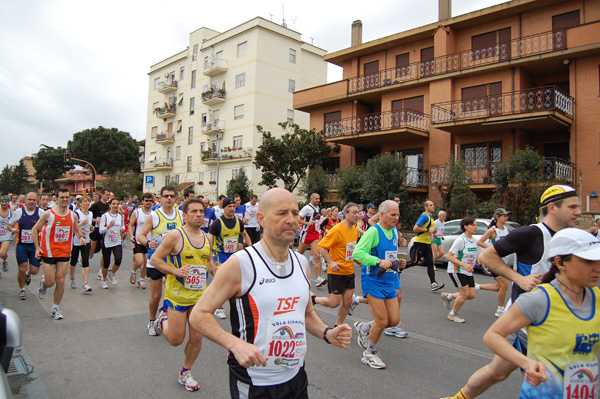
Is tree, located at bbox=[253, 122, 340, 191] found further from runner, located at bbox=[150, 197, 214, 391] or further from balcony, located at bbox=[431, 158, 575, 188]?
runner, located at bbox=[150, 197, 214, 391]

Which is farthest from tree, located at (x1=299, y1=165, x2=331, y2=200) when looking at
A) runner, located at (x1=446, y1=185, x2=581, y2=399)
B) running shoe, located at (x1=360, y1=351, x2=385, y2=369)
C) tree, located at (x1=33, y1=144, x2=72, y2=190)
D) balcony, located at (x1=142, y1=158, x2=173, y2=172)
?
tree, located at (x1=33, y1=144, x2=72, y2=190)

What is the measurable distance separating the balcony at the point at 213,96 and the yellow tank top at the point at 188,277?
39366 millimetres

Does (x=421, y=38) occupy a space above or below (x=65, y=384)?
above

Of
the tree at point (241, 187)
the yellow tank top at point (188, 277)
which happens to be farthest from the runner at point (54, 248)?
the tree at point (241, 187)

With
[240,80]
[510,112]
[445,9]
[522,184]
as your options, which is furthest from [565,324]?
[240,80]

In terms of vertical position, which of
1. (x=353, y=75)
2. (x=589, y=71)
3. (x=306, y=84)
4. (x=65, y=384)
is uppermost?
(x=306, y=84)

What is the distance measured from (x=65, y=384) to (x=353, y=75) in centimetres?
2801

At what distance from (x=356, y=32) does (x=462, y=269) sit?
27.7 meters

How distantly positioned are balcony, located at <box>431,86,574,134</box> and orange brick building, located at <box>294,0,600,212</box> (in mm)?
50

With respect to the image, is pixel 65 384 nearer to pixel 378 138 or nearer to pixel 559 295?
pixel 559 295

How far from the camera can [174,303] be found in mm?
4598

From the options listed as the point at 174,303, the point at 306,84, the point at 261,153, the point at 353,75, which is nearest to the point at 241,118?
the point at 306,84

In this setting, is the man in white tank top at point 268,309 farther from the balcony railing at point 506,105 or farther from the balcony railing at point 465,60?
the balcony railing at point 465,60

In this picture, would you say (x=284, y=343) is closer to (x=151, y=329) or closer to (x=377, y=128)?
(x=151, y=329)
